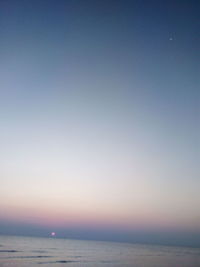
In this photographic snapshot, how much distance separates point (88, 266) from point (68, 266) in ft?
11.0

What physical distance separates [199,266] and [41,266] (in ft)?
94.9

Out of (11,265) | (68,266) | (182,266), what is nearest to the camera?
(11,265)

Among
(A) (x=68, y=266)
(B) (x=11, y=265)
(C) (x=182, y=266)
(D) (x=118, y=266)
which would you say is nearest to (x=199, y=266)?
(C) (x=182, y=266)

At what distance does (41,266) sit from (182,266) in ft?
81.3

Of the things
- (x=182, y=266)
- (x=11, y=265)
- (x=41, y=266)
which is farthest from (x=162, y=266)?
(x=11, y=265)

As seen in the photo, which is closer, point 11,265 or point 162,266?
point 11,265

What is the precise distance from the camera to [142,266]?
4262 centimetres

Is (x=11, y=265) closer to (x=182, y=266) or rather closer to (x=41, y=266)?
(x=41, y=266)

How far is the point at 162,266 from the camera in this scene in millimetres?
43969

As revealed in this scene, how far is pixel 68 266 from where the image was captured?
1588 inches

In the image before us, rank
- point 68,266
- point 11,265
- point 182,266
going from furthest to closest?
1. point 182,266
2. point 68,266
3. point 11,265

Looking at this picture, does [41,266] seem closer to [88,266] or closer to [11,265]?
[11,265]

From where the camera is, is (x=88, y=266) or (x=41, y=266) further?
(x=88, y=266)

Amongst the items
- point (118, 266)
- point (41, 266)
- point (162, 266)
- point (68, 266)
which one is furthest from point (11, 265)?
point (162, 266)
